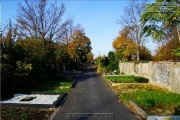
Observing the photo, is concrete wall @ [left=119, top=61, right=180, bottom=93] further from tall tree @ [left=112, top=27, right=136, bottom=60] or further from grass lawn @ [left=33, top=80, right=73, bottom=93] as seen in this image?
tall tree @ [left=112, top=27, right=136, bottom=60]

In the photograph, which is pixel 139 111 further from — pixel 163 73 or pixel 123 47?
pixel 123 47

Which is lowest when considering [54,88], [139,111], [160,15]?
[139,111]

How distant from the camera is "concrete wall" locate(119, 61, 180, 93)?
49.2 ft

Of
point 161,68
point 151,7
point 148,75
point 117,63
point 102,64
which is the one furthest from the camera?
point 102,64

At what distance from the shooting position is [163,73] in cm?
1761

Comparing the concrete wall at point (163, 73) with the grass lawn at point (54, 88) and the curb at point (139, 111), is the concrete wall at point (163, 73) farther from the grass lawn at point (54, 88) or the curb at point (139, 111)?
the grass lawn at point (54, 88)

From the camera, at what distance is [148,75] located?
22.0 metres

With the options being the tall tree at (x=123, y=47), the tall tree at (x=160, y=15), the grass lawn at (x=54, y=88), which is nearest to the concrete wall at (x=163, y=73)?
the tall tree at (x=160, y=15)

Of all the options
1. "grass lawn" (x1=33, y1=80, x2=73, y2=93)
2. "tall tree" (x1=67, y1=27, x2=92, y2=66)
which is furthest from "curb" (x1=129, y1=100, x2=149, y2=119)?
"tall tree" (x1=67, y1=27, x2=92, y2=66)

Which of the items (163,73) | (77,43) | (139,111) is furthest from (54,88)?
(77,43)

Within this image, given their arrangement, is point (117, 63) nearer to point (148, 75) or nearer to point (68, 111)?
point (148, 75)

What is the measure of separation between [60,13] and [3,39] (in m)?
13.4

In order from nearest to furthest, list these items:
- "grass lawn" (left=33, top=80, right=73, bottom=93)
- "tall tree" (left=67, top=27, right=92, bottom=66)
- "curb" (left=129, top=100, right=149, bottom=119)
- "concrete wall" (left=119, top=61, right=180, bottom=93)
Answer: "curb" (left=129, top=100, right=149, bottom=119), "concrete wall" (left=119, top=61, right=180, bottom=93), "grass lawn" (left=33, top=80, right=73, bottom=93), "tall tree" (left=67, top=27, right=92, bottom=66)

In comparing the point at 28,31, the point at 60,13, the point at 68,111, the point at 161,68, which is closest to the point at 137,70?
the point at 161,68
